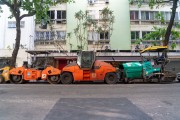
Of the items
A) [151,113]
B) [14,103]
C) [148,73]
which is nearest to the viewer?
[151,113]

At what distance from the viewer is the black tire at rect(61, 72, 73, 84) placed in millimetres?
20375

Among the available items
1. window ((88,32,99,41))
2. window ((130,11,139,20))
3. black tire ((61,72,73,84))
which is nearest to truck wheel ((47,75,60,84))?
black tire ((61,72,73,84))

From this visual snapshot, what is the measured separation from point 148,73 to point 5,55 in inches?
855

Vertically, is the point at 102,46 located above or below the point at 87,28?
below

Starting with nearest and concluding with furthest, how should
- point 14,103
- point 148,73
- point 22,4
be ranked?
1. point 14,103
2. point 148,73
3. point 22,4

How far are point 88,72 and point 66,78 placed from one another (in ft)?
5.99

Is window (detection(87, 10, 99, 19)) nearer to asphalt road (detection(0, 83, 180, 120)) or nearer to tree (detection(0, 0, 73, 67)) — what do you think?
tree (detection(0, 0, 73, 67))

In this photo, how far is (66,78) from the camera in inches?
806

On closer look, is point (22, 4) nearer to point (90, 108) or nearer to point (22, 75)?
point (22, 75)

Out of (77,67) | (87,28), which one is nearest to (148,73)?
(77,67)

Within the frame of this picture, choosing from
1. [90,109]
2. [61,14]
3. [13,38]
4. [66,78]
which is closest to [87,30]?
[61,14]

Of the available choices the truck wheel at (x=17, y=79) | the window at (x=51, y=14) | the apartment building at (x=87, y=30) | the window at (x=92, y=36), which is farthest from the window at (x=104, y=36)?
the truck wheel at (x=17, y=79)

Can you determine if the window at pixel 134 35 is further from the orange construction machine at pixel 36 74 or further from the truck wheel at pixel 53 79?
the truck wheel at pixel 53 79

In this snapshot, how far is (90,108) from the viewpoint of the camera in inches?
334
